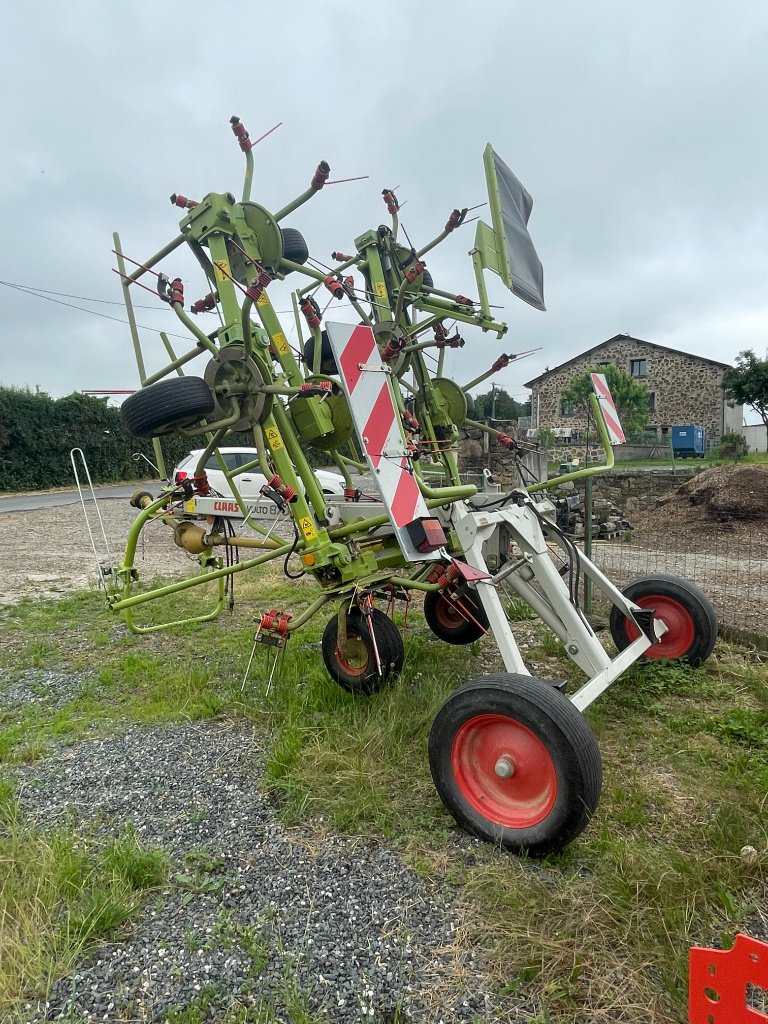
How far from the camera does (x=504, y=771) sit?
256cm

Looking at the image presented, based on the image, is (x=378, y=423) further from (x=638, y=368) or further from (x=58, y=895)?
(x=638, y=368)

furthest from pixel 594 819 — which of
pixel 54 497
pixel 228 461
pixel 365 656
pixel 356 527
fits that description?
pixel 54 497

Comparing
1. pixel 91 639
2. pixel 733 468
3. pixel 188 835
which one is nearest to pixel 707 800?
pixel 188 835

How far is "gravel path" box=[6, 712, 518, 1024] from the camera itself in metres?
1.86

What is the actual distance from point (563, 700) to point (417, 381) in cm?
360

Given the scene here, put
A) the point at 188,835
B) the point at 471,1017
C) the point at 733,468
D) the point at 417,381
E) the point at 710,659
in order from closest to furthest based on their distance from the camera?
the point at 471,1017 < the point at 188,835 < the point at 710,659 < the point at 417,381 < the point at 733,468

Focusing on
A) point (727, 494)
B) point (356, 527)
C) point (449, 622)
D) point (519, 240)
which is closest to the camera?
point (356, 527)

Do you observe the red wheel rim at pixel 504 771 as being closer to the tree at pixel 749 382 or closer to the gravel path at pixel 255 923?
the gravel path at pixel 255 923

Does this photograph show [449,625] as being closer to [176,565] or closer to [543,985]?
[543,985]

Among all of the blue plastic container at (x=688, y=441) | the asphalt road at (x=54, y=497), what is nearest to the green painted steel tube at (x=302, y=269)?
the asphalt road at (x=54, y=497)

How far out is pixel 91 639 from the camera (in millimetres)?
5766

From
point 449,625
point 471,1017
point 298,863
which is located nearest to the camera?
point 471,1017

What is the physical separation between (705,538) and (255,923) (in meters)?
10.4

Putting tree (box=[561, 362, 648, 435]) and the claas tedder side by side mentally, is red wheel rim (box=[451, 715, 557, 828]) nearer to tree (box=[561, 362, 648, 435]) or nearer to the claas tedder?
the claas tedder
